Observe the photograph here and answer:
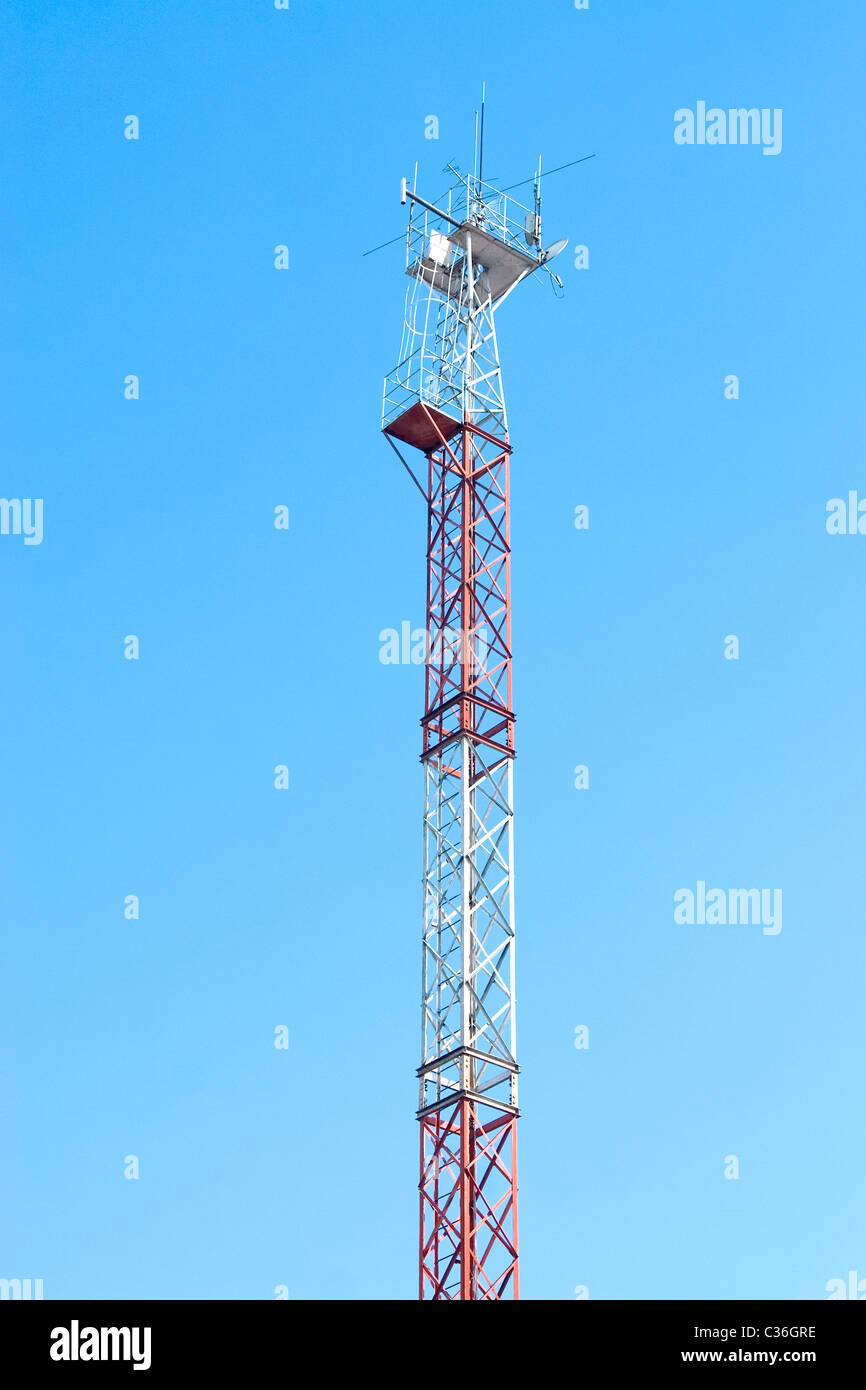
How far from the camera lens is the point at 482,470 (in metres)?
66.1

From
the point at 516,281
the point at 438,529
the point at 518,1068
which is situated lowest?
the point at 518,1068

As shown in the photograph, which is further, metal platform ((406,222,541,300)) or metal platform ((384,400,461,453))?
metal platform ((406,222,541,300))

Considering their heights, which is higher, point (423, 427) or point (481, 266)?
point (481, 266)

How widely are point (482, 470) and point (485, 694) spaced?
7865 millimetres

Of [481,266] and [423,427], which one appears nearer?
[423,427]

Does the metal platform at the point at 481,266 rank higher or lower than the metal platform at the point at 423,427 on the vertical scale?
higher

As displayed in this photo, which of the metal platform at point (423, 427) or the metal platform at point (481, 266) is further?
the metal platform at point (481, 266)

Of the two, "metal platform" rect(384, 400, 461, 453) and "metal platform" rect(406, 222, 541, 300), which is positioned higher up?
"metal platform" rect(406, 222, 541, 300)
